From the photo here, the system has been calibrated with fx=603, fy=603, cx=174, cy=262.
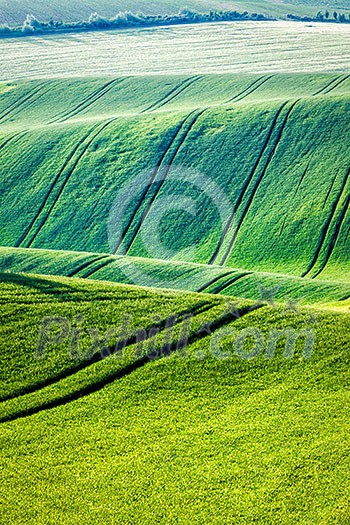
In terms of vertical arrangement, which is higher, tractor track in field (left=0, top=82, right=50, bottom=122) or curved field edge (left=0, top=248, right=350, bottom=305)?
tractor track in field (left=0, top=82, right=50, bottom=122)

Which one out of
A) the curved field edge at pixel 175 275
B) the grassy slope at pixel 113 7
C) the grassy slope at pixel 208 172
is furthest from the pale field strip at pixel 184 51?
the curved field edge at pixel 175 275

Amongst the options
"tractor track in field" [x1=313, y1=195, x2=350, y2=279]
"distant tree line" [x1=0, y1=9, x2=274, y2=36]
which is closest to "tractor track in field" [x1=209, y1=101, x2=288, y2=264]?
"tractor track in field" [x1=313, y1=195, x2=350, y2=279]

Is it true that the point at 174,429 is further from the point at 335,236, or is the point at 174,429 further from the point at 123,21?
the point at 123,21

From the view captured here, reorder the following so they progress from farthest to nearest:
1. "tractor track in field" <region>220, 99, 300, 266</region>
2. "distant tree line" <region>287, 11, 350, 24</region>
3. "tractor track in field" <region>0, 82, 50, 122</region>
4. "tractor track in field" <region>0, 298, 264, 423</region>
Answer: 1. "distant tree line" <region>287, 11, 350, 24</region>
2. "tractor track in field" <region>0, 82, 50, 122</region>
3. "tractor track in field" <region>220, 99, 300, 266</region>
4. "tractor track in field" <region>0, 298, 264, 423</region>

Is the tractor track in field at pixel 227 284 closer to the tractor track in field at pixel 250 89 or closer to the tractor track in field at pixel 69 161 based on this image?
the tractor track in field at pixel 69 161

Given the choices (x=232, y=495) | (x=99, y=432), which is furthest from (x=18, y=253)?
(x=232, y=495)

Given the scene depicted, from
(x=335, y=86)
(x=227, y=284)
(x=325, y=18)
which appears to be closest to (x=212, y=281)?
(x=227, y=284)

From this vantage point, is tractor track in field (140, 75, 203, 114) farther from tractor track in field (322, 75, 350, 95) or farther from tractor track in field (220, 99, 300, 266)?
tractor track in field (322, 75, 350, 95)
